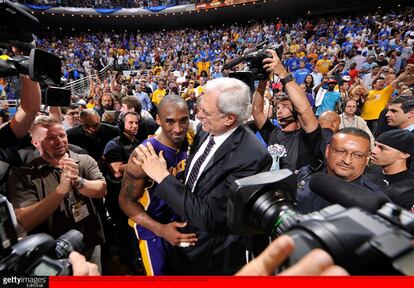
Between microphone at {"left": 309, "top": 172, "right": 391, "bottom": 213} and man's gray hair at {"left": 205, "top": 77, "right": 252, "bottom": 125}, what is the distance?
0.79 meters

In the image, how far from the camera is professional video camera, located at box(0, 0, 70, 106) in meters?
1.53

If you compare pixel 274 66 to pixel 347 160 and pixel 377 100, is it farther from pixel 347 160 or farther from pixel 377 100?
pixel 377 100

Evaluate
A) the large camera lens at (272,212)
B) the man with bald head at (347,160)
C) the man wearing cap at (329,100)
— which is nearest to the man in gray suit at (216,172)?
the man with bald head at (347,160)

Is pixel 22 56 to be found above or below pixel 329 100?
above

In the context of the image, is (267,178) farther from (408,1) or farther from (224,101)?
(408,1)

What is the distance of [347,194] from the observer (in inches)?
28.3

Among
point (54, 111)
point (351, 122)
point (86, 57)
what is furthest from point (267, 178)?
point (86, 57)

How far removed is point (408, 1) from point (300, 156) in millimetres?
19991

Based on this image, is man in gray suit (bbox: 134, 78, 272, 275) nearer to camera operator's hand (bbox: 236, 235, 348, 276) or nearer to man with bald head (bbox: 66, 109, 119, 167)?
camera operator's hand (bbox: 236, 235, 348, 276)

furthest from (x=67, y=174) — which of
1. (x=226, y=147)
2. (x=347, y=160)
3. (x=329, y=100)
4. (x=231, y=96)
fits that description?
(x=329, y=100)

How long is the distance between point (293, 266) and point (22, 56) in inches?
69.4

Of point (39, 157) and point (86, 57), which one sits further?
point (86, 57)

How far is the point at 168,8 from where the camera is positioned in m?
22.2

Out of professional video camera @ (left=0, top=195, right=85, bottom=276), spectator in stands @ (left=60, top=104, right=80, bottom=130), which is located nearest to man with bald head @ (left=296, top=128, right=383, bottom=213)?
professional video camera @ (left=0, top=195, right=85, bottom=276)
